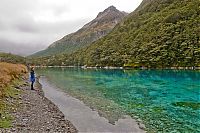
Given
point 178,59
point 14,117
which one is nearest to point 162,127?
point 14,117

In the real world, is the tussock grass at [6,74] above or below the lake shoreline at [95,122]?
above

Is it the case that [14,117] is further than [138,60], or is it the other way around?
[138,60]

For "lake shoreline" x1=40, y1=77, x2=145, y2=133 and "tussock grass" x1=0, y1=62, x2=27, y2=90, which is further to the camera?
"tussock grass" x1=0, y1=62, x2=27, y2=90

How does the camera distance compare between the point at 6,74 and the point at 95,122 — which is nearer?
the point at 95,122

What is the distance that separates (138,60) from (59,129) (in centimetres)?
17204

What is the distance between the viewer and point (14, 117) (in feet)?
81.6

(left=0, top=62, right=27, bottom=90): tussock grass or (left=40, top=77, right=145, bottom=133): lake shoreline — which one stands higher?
(left=0, top=62, right=27, bottom=90): tussock grass

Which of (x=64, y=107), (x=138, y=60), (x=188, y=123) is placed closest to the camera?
(x=188, y=123)

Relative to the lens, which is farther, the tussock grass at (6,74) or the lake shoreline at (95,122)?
the tussock grass at (6,74)

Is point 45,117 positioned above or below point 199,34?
below

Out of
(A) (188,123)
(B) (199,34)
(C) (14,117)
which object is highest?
(B) (199,34)

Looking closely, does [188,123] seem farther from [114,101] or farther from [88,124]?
[114,101]

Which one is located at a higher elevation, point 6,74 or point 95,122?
point 6,74

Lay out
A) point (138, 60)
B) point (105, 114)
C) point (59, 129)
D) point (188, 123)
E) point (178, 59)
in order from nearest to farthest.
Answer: point (59, 129), point (188, 123), point (105, 114), point (178, 59), point (138, 60)
